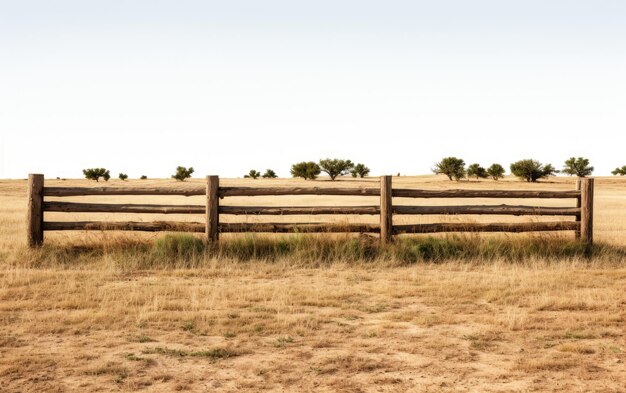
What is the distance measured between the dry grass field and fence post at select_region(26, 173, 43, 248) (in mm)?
594

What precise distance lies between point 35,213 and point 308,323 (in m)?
7.57

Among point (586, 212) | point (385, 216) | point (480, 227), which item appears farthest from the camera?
point (586, 212)

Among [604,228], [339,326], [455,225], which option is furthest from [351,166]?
[339,326]

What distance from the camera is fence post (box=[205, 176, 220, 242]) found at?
38.2 ft

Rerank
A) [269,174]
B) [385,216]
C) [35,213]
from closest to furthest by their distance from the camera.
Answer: [35,213] < [385,216] < [269,174]

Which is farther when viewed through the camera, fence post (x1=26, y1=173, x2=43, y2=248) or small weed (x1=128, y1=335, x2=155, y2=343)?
fence post (x1=26, y1=173, x2=43, y2=248)

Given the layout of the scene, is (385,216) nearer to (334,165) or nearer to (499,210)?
(499,210)

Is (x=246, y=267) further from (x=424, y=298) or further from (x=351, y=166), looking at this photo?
(x=351, y=166)

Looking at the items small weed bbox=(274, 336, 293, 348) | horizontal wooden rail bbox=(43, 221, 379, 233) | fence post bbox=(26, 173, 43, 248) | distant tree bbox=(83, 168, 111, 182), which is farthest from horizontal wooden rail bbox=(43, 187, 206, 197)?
distant tree bbox=(83, 168, 111, 182)

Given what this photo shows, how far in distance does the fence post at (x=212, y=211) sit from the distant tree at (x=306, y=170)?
5594 centimetres

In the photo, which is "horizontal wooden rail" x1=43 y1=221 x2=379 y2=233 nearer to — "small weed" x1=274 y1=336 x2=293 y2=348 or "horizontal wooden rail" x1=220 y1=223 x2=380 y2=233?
"horizontal wooden rail" x1=220 y1=223 x2=380 y2=233

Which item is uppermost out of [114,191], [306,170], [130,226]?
[306,170]

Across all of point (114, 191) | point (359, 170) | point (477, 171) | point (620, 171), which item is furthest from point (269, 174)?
point (114, 191)

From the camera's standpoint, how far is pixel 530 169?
61.9m
